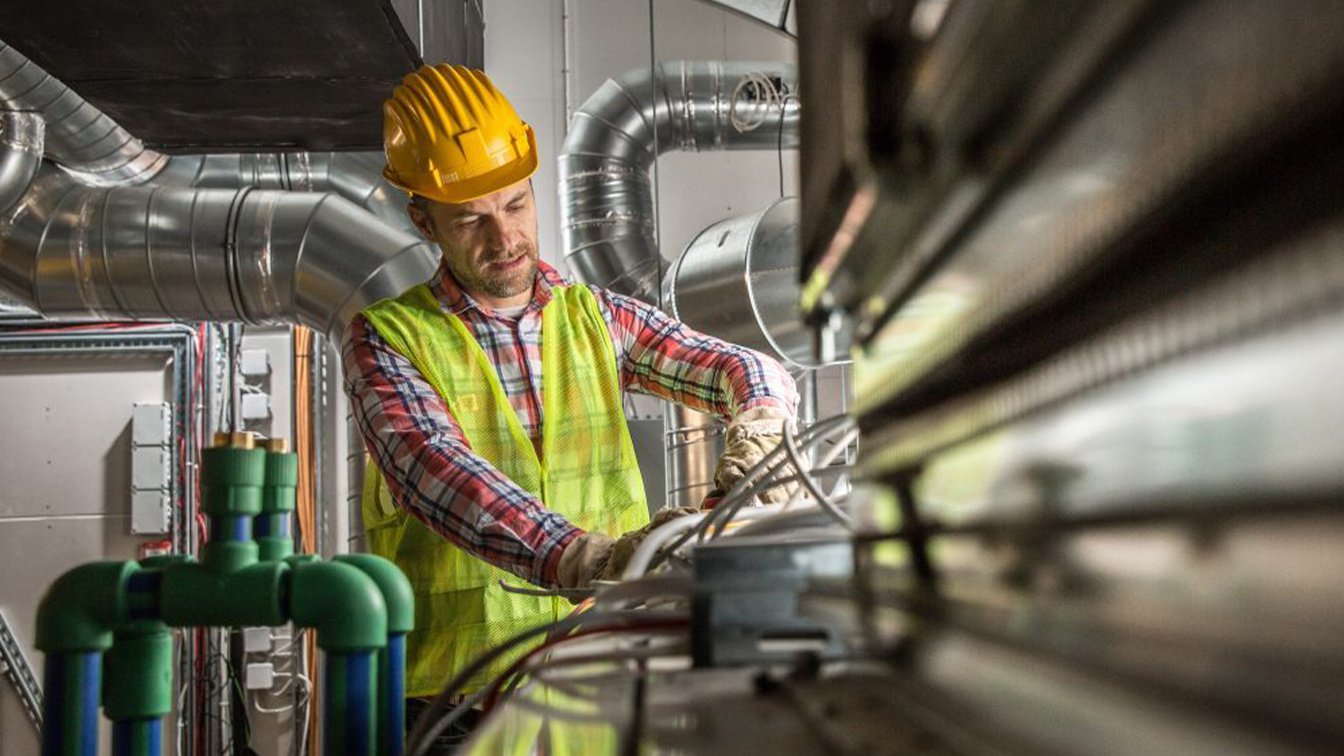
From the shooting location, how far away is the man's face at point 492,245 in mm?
1981

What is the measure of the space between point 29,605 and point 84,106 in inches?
82.1

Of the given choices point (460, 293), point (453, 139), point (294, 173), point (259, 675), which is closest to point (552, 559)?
point (460, 293)

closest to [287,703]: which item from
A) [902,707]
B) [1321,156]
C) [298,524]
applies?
[298,524]

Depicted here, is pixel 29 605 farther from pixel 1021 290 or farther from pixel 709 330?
pixel 1021 290

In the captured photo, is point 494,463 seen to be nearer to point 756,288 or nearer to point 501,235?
point 501,235

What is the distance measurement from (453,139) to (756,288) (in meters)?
1.10

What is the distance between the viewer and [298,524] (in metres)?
4.41

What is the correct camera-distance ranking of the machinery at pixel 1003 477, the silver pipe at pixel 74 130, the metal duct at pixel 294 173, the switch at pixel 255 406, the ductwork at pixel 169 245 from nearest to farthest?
1. the machinery at pixel 1003 477
2. the silver pipe at pixel 74 130
3. the ductwork at pixel 169 245
4. the metal duct at pixel 294 173
5. the switch at pixel 255 406

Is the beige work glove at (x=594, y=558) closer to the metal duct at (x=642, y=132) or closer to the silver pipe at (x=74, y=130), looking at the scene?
the metal duct at (x=642, y=132)

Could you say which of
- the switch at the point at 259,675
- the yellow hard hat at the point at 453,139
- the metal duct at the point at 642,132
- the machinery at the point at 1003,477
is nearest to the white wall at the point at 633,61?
the metal duct at the point at 642,132

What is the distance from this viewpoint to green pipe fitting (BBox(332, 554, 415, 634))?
99 cm

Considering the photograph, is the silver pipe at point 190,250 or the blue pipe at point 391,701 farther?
the silver pipe at point 190,250

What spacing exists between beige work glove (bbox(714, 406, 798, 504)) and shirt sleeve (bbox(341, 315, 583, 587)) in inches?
7.6

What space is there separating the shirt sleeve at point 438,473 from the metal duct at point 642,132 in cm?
163
